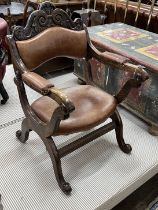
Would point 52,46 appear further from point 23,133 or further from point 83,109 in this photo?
point 23,133

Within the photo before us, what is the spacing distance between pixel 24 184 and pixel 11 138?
0.44m

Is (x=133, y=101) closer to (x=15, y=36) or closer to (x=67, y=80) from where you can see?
(x=67, y=80)

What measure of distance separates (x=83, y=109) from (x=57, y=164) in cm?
35

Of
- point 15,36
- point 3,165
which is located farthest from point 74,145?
point 15,36

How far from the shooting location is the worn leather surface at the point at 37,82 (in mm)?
1229

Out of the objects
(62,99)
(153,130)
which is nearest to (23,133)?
(62,99)

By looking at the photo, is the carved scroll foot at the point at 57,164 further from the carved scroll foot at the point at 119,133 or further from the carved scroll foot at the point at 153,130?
the carved scroll foot at the point at 153,130

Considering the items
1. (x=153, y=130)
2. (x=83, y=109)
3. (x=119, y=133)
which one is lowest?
(x=153, y=130)

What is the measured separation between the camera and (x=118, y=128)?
168cm

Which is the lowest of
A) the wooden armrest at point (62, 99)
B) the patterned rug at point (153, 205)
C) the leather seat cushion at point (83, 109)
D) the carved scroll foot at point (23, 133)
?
the patterned rug at point (153, 205)

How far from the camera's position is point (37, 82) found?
1270 millimetres

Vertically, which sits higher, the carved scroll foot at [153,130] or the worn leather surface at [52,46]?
the worn leather surface at [52,46]

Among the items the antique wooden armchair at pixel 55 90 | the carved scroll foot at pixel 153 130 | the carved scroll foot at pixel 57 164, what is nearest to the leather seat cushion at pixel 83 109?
the antique wooden armchair at pixel 55 90

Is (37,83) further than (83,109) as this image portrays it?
No
